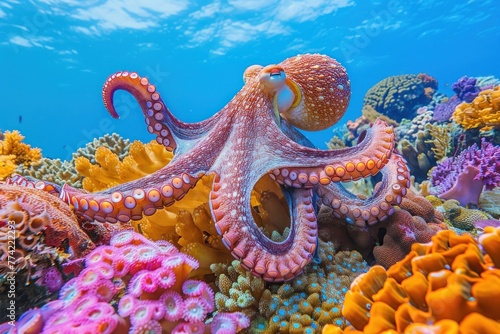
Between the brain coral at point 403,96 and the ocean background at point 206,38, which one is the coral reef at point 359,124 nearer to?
the brain coral at point 403,96

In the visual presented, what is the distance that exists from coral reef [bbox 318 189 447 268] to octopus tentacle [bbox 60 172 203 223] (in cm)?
136

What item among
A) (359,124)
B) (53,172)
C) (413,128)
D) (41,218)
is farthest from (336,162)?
(359,124)

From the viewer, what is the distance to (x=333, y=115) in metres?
3.14

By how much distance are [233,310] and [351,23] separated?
48.6 meters

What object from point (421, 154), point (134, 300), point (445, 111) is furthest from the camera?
point (445, 111)

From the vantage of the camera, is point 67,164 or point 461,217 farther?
point 67,164

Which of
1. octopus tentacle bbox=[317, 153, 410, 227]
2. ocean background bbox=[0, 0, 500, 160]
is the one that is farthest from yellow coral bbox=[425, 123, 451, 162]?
ocean background bbox=[0, 0, 500, 160]

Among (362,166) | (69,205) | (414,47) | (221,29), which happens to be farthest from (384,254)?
(414,47)

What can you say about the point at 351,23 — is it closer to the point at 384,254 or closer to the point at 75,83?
the point at 384,254

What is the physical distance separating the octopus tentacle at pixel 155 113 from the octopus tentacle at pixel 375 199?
129 cm

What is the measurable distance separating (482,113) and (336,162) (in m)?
5.21

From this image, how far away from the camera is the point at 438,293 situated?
36.1 inches

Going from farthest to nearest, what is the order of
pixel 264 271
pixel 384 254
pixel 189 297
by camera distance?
pixel 384 254, pixel 264 271, pixel 189 297

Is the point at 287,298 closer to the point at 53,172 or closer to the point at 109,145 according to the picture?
the point at 109,145
